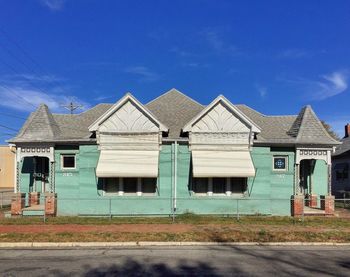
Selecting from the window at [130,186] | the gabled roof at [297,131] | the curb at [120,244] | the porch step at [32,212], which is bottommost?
the curb at [120,244]

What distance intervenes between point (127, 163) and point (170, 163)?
2285 millimetres

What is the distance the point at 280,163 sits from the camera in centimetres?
2406

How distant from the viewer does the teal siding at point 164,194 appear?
22.6 m

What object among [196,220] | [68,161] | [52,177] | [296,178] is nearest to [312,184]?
[296,178]

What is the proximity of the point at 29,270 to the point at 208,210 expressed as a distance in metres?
13.1

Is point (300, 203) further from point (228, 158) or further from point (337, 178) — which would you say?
point (337, 178)

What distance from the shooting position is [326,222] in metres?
20.2

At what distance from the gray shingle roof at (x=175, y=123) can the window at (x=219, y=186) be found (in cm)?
245

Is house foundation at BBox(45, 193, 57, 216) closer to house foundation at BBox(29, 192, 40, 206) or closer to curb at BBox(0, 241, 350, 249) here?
house foundation at BBox(29, 192, 40, 206)

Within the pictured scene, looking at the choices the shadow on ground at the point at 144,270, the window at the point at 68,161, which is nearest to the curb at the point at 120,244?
the shadow on ground at the point at 144,270

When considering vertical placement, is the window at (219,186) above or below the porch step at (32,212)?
above

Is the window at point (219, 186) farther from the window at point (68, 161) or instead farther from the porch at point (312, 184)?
the window at point (68, 161)

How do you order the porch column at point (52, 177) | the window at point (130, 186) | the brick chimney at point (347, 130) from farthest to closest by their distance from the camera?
the brick chimney at point (347, 130), the porch column at point (52, 177), the window at point (130, 186)

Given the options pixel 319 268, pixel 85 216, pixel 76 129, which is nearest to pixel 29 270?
pixel 319 268
